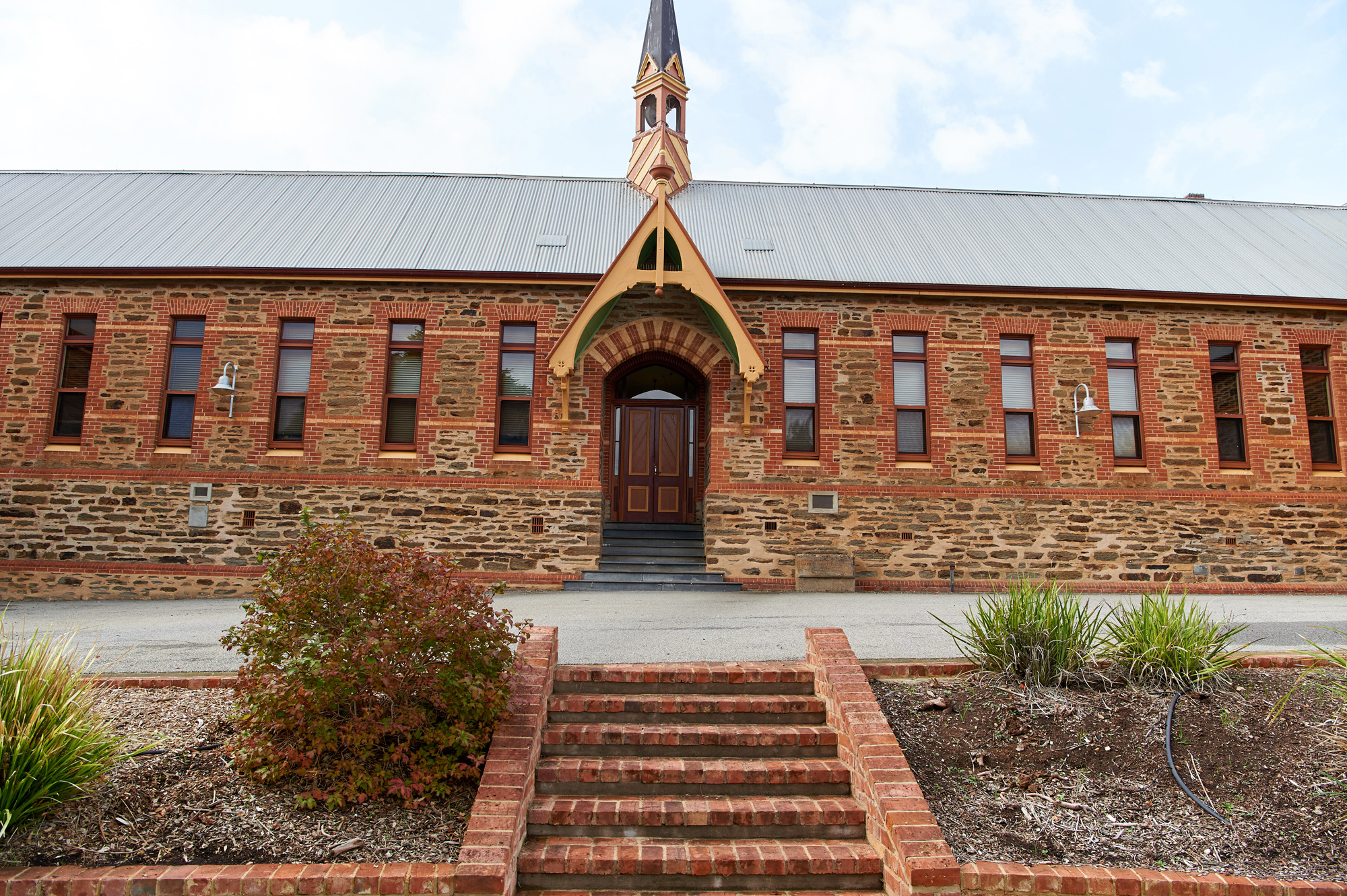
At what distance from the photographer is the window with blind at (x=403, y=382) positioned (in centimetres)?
1297

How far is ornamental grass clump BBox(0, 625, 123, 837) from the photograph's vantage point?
391 cm

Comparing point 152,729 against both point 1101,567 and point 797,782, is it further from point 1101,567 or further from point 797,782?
point 1101,567

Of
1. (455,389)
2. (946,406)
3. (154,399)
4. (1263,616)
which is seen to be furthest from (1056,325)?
(154,399)

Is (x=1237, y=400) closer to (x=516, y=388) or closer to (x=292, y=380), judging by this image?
(x=516, y=388)

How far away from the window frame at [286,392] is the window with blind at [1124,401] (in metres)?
13.8

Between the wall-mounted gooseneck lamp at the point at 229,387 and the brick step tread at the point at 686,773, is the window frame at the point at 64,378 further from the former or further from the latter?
the brick step tread at the point at 686,773

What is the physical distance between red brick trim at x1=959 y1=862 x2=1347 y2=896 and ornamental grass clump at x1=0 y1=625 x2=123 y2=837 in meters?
4.77

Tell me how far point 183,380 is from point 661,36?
44.5 ft

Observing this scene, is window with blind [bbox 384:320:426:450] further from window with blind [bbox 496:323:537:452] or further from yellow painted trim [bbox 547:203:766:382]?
yellow painted trim [bbox 547:203:766:382]

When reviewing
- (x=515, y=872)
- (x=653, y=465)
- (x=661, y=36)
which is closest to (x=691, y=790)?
(x=515, y=872)

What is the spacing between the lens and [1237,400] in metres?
13.6

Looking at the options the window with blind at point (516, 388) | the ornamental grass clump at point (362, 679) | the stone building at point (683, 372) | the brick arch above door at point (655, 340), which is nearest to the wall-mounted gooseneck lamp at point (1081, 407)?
the stone building at point (683, 372)

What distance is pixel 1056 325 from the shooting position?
44.1ft

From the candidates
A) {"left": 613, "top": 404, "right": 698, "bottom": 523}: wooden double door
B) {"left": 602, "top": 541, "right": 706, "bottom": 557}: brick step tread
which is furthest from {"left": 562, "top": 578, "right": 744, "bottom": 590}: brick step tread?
{"left": 613, "top": 404, "right": 698, "bottom": 523}: wooden double door
